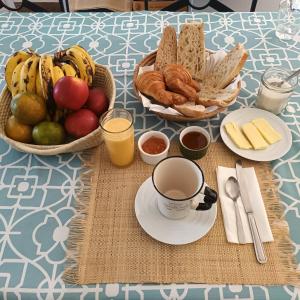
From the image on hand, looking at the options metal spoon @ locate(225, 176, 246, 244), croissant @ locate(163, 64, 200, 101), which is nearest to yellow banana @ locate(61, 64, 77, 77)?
croissant @ locate(163, 64, 200, 101)

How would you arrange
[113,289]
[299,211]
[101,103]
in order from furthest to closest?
[101,103] → [299,211] → [113,289]

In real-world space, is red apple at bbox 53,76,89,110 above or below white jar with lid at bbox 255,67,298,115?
above

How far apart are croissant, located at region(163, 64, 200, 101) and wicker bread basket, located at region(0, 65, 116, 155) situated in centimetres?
16

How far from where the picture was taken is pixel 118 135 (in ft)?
2.37

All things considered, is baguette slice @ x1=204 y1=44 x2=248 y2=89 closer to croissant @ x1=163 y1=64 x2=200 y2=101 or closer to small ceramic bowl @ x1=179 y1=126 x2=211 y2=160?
croissant @ x1=163 y1=64 x2=200 y2=101

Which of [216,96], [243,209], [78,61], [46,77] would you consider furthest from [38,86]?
[243,209]

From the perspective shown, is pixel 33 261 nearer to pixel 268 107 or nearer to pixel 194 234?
pixel 194 234

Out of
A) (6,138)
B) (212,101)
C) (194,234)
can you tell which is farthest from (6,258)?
(212,101)

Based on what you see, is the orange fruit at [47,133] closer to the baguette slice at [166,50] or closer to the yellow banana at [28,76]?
the yellow banana at [28,76]

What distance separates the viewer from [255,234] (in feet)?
2.10

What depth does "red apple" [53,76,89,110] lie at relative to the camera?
0.76 metres

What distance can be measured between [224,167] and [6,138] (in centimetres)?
54

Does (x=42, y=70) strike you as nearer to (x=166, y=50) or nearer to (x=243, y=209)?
(x=166, y=50)

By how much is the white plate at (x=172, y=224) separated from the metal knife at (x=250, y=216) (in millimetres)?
71
